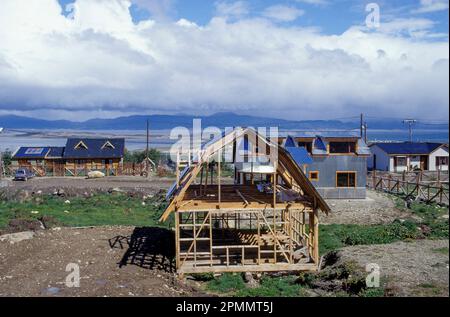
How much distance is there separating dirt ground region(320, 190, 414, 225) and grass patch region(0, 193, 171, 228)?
968 cm

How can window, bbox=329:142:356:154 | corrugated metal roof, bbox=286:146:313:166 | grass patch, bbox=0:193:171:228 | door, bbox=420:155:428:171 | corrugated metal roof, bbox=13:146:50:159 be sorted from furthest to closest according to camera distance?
door, bbox=420:155:428:171 → corrugated metal roof, bbox=13:146:50:159 → window, bbox=329:142:356:154 → corrugated metal roof, bbox=286:146:313:166 → grass patch, bbox=0:193:171:228

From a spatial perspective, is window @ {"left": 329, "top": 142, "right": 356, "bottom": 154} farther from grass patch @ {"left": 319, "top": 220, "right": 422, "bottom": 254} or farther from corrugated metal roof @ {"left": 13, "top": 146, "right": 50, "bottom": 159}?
corrugated metal roof @ {"left": 13, "top": 146, "right": 50, "bottom": 159}

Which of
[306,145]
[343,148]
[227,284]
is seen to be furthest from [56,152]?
[227,284]

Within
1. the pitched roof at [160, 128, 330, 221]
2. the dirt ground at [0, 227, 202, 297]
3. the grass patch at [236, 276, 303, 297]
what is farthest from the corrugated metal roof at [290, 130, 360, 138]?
the grass patch at [236, 276, 303, 297]

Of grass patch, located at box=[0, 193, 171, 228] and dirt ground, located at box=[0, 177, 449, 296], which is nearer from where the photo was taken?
dirt ground, located at box=[0, 177, 449, 296]

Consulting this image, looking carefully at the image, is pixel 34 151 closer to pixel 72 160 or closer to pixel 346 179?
pixel 72 160

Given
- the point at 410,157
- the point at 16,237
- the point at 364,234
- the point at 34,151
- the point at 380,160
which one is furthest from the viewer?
the point at 380,160

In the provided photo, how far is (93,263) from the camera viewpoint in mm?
18000

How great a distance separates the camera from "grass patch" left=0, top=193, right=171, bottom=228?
26.6 metres

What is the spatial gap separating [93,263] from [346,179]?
69.6ft

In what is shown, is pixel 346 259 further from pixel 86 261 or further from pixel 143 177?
pixel 143 177
